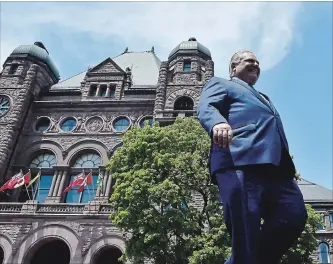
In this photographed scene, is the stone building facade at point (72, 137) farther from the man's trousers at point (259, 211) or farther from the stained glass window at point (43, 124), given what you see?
the man's trousers at point (259, 211)

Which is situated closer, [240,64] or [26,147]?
[240,64]

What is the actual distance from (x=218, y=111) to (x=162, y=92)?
21595mm

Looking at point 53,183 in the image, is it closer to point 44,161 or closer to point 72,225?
point 44,161

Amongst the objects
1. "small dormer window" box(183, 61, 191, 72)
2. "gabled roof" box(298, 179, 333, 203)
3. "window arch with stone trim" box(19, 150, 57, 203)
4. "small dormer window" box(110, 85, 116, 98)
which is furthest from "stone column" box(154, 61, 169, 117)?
"gabled roof" box(298, 179, 333, 203)

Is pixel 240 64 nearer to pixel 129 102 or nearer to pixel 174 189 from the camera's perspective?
pixel 174 189

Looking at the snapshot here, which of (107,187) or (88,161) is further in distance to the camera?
(88,161)

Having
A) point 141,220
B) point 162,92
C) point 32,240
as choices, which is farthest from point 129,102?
point 141,220

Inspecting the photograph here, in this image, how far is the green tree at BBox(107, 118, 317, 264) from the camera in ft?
47.6

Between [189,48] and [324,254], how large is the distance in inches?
658

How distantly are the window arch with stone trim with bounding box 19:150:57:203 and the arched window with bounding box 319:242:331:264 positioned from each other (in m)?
18.3

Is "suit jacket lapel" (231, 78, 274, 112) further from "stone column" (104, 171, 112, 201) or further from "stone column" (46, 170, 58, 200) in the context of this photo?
"stone column" (46, 170, 58, 200)

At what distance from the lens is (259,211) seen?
372 centimetres

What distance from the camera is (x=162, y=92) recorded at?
2550cm

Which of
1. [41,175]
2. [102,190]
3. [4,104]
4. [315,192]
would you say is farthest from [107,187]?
[315,192]
